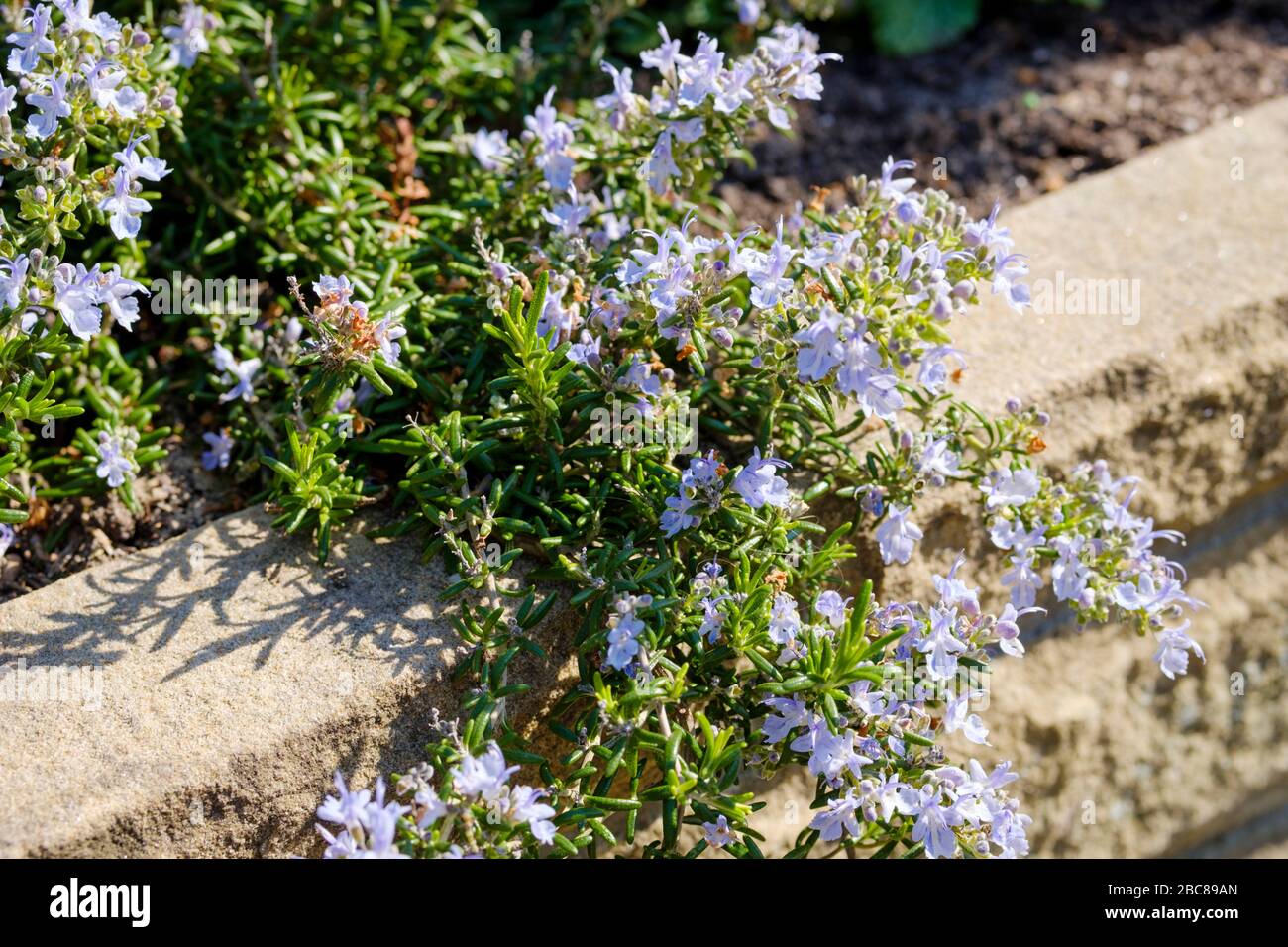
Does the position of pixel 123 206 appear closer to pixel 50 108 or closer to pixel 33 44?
pixel 50 108

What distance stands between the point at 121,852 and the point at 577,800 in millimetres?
755

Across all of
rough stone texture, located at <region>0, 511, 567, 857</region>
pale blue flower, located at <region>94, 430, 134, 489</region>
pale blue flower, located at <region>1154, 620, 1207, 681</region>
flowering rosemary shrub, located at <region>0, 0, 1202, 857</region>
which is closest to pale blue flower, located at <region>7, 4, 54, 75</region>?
flowering rosemary shrub, located at <region>0, 0, 1202, 857</region>

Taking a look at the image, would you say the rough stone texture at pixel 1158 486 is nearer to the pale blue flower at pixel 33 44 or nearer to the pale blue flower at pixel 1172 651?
the pale blue flower at pixel 1172 651

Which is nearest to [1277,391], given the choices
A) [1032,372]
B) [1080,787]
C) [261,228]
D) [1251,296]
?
[1251,296]

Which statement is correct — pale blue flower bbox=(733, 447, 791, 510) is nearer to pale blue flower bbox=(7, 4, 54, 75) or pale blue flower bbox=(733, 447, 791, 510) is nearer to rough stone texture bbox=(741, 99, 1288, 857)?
rough stone texture bbox=(741, 99, 1288, 857)

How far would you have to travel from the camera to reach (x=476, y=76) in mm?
3250

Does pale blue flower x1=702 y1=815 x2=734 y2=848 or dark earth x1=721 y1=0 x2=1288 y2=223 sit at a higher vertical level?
dark earth x1=721 y1=0 x2=1288 y2=223

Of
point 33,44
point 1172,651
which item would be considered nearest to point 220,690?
point 33,44

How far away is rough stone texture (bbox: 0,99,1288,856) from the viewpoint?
2.09 m

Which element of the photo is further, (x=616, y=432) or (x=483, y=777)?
(x=616, y=432)

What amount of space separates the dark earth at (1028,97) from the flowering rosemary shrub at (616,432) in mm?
985

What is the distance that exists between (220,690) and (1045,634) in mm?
1945

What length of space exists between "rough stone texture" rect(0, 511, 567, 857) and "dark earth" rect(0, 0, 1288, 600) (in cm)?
176

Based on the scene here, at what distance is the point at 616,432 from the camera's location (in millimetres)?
2336
